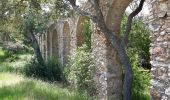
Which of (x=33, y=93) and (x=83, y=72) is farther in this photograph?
(x=83, y=72)

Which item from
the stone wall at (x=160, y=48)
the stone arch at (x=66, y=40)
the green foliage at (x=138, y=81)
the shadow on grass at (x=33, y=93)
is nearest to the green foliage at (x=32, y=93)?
the shadow on grass at (x=33, y=93)

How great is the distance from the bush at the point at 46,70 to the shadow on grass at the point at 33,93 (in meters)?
4.48

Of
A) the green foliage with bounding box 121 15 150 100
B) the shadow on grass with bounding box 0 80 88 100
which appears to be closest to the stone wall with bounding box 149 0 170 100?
the shadow on grass with bounding box 0 80 88 100

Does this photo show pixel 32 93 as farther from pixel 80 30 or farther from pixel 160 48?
pixel 80 30

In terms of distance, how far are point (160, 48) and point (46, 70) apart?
9.76 metres

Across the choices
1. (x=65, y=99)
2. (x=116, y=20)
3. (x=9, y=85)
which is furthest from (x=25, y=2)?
(x=65, y=99)

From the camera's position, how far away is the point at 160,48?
17.0 feet

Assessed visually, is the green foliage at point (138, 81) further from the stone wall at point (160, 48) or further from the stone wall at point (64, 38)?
the stone wall at point (160, 48)

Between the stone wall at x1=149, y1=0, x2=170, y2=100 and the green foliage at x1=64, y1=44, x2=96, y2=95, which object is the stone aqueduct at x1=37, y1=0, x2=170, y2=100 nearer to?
the stone wall at x1=149, y1=0, x2=170, y2=100

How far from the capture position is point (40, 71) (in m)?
14.7

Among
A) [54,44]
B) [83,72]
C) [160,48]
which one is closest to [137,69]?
[83,72]

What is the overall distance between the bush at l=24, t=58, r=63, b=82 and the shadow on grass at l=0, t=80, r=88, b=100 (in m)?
4.48

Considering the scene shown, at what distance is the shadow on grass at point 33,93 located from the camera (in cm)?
777

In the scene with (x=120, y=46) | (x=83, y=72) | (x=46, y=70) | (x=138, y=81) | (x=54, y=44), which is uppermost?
(x=54, y=44)
